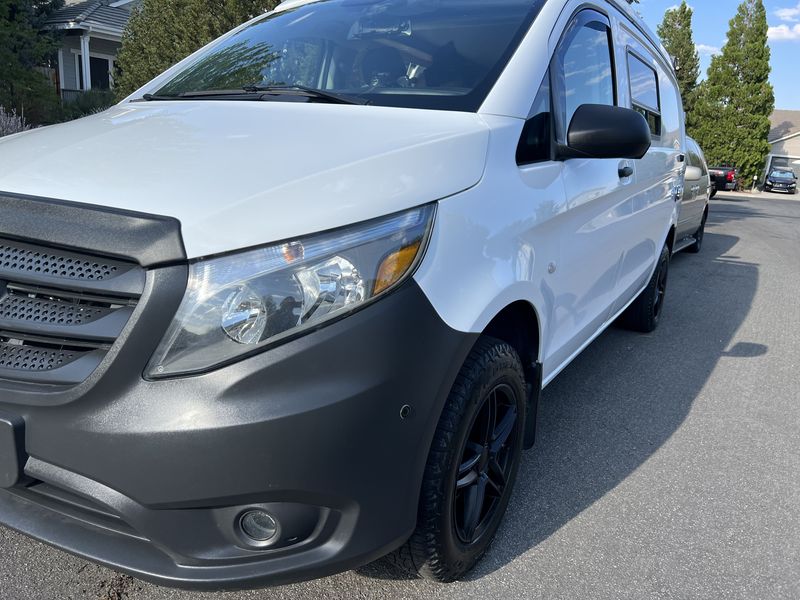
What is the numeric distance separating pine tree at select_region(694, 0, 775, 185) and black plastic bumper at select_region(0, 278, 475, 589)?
41268 millimetres

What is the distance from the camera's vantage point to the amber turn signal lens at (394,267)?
1603 millimetres

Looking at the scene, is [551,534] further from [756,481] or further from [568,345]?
[756,481]

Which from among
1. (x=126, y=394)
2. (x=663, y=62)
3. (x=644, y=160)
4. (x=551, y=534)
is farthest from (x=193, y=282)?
(x=663, y=62)

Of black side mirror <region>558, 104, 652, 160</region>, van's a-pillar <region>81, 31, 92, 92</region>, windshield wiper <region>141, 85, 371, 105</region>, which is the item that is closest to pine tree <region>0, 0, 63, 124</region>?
van's a-pillar <region>81, 31, 92, 92</region>

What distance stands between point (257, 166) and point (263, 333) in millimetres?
461

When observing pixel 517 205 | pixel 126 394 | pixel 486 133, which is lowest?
pixel 126 394

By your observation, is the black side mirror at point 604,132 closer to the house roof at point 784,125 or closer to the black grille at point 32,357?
the black grille at point 32,357

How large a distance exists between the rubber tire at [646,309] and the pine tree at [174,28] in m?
6.04

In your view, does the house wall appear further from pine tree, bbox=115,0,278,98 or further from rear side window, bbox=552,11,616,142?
rear side window, bbox=552,11,616,142

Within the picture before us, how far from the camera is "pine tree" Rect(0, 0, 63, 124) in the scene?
11898 mm

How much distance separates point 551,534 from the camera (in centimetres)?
247

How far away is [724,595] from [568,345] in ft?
3.50

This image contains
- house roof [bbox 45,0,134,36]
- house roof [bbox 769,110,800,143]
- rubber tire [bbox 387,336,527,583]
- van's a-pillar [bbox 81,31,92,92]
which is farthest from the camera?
house roof [bbox 769,110,800,143]

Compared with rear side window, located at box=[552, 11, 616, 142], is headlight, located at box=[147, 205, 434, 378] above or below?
below
